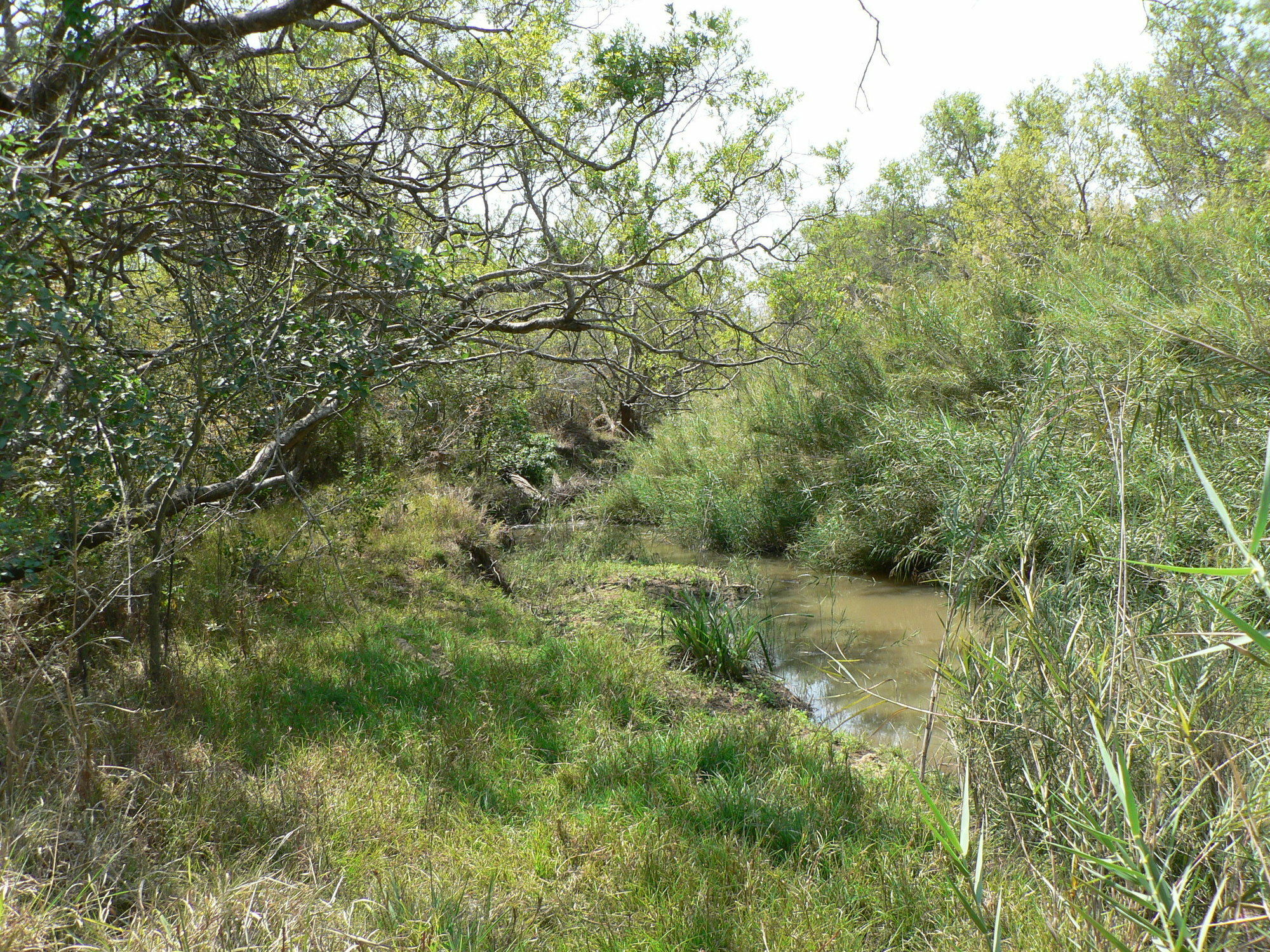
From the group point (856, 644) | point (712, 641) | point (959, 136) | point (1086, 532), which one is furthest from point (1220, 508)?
point (959, 136)

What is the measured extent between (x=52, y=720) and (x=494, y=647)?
10.9ft

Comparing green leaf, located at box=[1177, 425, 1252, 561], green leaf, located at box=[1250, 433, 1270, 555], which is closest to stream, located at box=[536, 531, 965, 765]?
green leaf, located at box=[1177, 425, 1252, 561]

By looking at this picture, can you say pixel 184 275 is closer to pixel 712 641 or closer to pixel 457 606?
pixel 457 606

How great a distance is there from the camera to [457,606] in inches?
301

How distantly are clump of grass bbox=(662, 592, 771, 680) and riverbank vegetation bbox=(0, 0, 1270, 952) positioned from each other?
5cm

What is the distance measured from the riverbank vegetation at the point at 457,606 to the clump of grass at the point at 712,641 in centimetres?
5

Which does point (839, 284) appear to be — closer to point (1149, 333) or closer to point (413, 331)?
point (1149, 333)

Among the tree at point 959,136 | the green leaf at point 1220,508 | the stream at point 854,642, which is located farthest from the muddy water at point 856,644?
the tree at point 959,136

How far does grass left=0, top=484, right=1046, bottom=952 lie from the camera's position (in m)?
2.60

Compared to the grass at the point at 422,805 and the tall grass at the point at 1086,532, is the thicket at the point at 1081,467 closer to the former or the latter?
the tall grass at the point at 1086,532

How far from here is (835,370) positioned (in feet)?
40.1

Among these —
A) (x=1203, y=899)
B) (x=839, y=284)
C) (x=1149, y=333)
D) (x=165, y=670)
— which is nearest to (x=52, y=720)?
(x=165, y=670)

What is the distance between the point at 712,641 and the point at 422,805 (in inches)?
133

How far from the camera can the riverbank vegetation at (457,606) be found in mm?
2516
